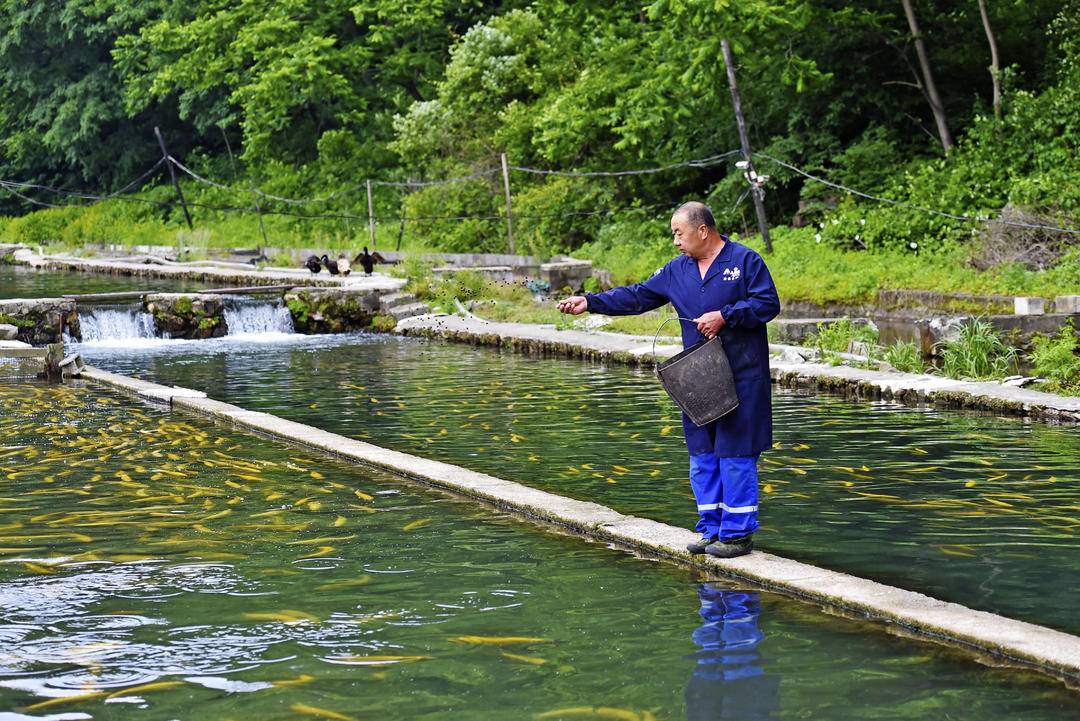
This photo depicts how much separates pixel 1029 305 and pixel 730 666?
41.5ft

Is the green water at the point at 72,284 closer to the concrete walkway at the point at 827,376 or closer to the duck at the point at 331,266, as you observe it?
the duck at the point at 331,266

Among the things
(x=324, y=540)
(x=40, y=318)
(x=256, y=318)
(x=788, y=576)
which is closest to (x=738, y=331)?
(x=788, y=576)

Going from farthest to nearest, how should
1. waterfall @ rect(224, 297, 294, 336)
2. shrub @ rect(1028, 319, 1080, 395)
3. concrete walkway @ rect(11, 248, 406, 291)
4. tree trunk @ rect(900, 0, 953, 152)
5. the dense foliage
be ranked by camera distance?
1. concrete walkway @ rect(11, 248, 406, 291)
2. tree trunk @ rect(900, 0, 953, 152)
3. waterfall @ rect(224, 297, 294, 336)
4. the dense foliage
5. shrub @ rect(1028, 319, 1080, 395)

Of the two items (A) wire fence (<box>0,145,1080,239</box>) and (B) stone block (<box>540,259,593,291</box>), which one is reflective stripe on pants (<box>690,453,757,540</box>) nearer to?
(A) wire fence (<box>0,145,1080,239</box>)

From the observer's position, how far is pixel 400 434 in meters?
12.2

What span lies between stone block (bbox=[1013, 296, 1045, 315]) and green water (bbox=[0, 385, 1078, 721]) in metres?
10.2

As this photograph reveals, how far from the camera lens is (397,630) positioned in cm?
600

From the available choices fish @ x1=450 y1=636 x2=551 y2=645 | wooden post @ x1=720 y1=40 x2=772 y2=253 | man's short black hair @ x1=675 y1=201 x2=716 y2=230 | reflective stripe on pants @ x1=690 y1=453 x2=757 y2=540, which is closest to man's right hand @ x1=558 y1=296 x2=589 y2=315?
man's short black hair @ x1=675 y1=201 x2=716 y2=230

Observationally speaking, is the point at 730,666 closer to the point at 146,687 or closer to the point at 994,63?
the point at 146,687

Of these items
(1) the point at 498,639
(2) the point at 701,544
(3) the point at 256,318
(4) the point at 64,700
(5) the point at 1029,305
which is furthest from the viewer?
(3) the point at 256,318

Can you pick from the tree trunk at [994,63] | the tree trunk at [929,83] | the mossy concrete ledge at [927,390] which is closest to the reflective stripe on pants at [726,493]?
the mossy concrete ledge at [927,390]

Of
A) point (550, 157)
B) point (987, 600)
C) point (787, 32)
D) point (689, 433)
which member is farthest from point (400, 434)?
point (550, 157)

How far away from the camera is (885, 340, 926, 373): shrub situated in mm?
15453

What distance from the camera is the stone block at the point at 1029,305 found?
17.0 m
